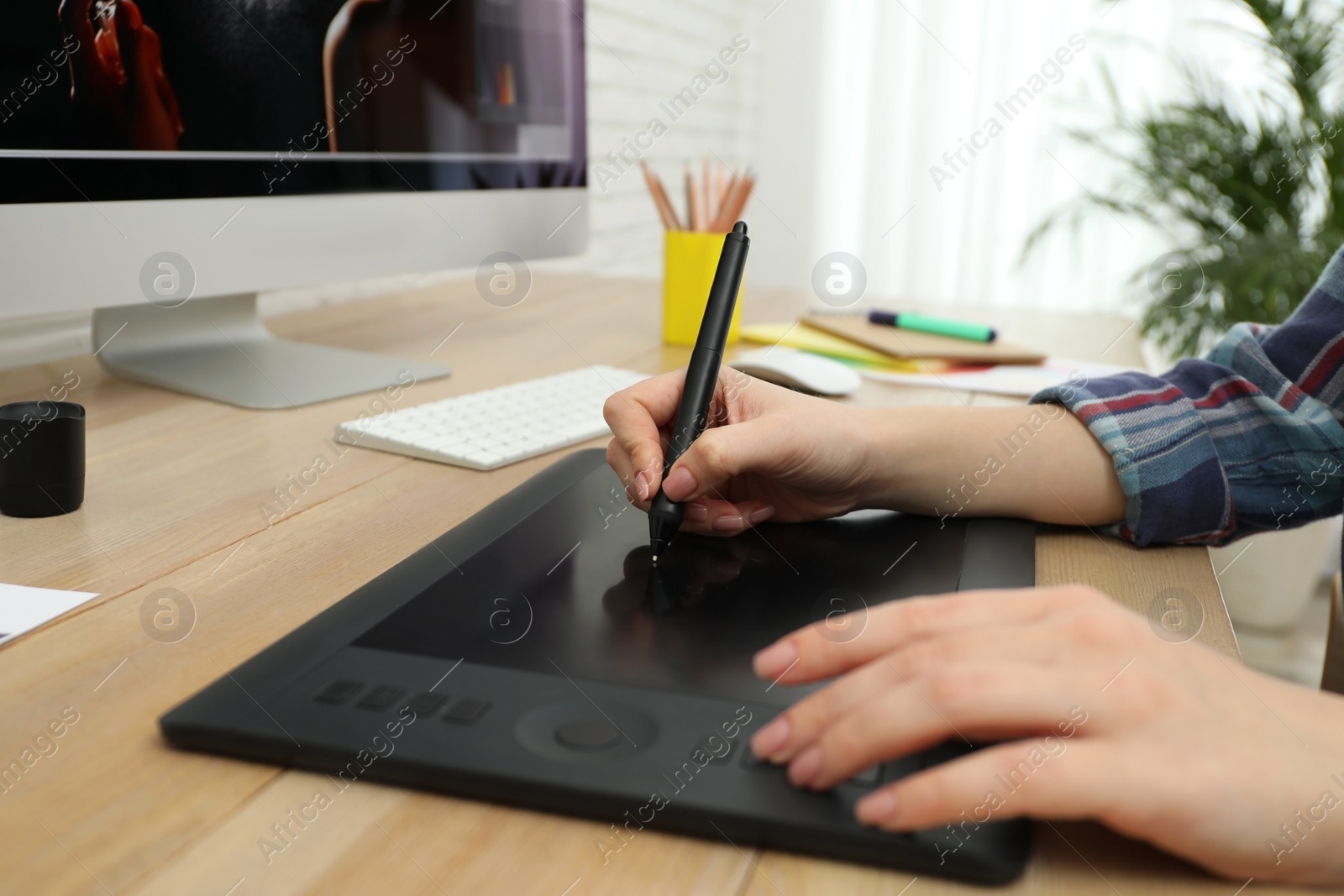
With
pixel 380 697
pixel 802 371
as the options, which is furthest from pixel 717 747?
pixel 802 371

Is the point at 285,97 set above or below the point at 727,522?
above

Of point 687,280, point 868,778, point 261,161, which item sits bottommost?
point 868,778

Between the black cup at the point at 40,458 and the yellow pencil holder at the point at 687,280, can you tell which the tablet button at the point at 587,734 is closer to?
the black cup at the point at 40,458

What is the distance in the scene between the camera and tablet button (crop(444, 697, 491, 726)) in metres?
0.34

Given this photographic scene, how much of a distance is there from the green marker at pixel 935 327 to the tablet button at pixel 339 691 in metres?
0.89

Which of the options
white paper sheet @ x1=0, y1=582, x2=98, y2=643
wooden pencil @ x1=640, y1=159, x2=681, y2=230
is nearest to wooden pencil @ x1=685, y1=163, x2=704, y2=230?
wooden pencil @ x1=640, y1=159, x2=681, y2=230

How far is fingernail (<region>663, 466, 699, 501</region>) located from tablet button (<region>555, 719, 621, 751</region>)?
0.17 metres

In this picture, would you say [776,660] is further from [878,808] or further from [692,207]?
[692,207]

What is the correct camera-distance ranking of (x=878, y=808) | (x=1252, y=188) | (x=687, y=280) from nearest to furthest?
(x=878, y=808), (x=687, y=280), (x=1252, y=188)

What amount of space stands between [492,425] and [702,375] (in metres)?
0.21

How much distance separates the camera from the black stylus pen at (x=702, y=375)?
19.7 inches

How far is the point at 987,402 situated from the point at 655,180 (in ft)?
1.55

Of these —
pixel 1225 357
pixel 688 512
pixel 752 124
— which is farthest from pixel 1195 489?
pixel 752 124

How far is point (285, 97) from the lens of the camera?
78 cm
